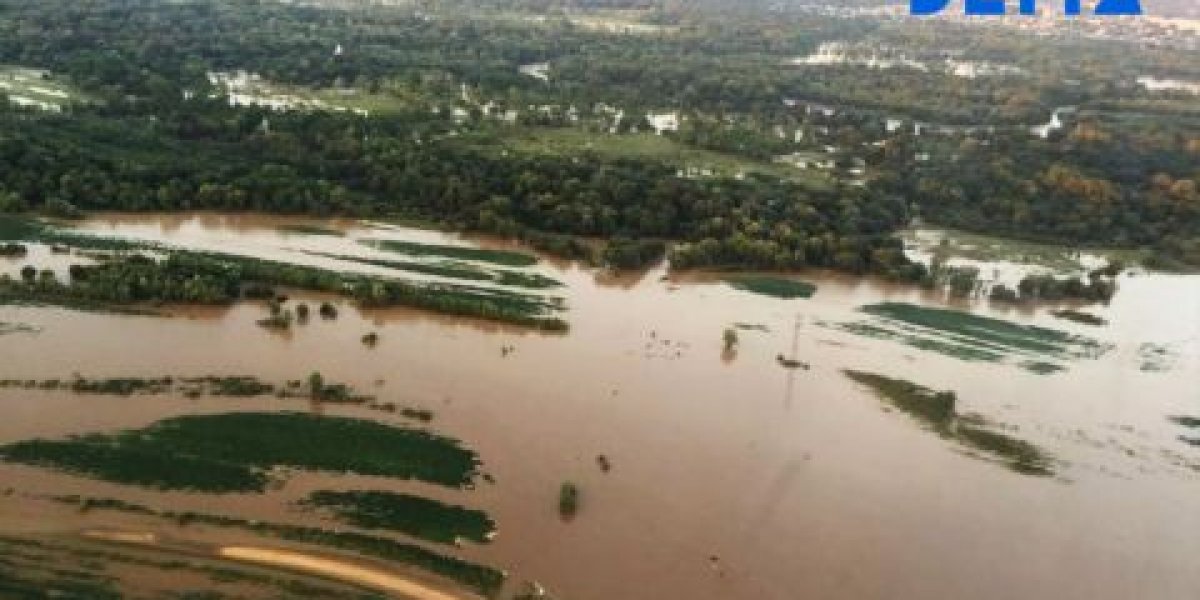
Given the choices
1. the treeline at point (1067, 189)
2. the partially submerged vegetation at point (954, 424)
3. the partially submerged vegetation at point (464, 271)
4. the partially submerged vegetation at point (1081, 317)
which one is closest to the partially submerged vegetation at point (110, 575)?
the partially submerged vegetation at point (954, 424)

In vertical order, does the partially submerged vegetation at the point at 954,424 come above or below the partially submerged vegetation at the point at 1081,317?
below

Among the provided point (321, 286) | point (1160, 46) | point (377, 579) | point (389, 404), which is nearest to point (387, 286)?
point (321, 286)

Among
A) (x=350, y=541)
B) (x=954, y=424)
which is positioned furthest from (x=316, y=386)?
(x=954, y=424)

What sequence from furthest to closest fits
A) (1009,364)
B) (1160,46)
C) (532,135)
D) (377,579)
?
(1160,46)
(532,135)
(1009,364)
(377,579)

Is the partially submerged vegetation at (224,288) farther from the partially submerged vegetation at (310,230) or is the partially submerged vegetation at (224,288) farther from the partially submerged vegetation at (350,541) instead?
the partially submerged vegetation at (350,541)

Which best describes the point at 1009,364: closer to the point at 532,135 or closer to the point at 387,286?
the point at 387,286

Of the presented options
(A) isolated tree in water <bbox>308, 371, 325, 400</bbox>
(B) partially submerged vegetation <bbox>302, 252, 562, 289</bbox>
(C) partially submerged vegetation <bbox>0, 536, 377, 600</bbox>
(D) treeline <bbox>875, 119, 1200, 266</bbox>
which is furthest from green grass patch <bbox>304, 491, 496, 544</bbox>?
(D) treeline <bbox>875, 119, 1200, 266</bbox>
